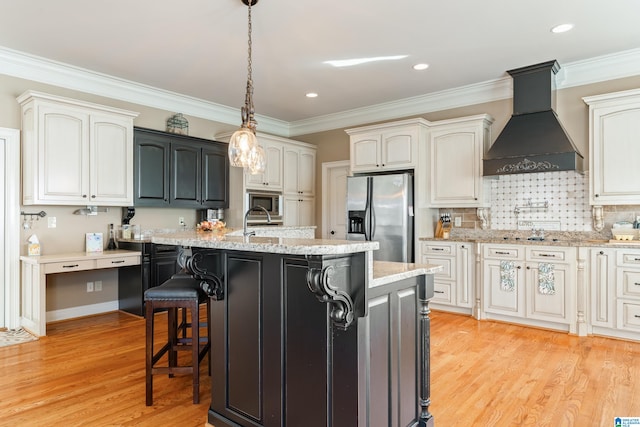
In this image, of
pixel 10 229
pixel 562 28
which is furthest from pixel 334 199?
pixel 10 229

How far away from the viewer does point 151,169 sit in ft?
15.8

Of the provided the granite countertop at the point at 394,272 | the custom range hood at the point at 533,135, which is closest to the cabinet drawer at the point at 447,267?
the custom range hood at the point at 533,135

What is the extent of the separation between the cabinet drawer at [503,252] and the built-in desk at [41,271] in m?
4.11

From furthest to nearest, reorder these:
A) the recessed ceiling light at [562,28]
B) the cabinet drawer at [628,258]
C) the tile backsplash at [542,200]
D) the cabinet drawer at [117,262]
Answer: the tile backsplash at [542,200]
the cabinet drawer at [117,262]
the cabinet drawer at [628,258]
the recessed ceiling light at [562,28]

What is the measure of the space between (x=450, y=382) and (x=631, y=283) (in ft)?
7.31

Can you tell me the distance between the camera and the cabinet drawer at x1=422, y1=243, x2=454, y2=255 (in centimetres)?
473

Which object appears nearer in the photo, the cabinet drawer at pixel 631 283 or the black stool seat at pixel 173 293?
the black stool seat at pixel 173 293

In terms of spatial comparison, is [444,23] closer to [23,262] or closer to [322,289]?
[322,289]

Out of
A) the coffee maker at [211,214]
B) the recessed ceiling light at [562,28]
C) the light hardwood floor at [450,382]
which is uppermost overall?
the recessed ceiling light at [562,28]

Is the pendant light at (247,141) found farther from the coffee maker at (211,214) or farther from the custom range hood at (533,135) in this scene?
the custom range hood at (533,135)

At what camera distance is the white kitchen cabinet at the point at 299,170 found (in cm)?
625

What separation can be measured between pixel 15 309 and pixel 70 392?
2070mm

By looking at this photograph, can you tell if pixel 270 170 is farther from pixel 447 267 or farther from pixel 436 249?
pixel 447 267

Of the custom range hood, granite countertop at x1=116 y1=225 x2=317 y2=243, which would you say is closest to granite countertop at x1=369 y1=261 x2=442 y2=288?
granite countertop at x1=116 y1=225 x2=317 y2=243
